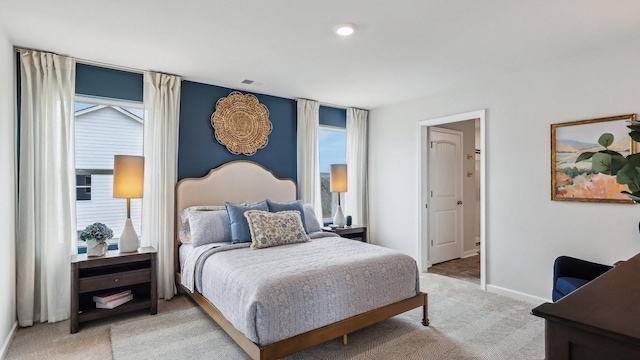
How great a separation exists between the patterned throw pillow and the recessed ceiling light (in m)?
1.84

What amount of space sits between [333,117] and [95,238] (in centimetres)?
350

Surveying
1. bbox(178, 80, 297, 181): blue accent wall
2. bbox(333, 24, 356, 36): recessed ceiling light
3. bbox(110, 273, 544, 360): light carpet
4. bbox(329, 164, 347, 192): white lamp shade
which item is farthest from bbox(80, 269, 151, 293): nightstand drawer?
bbox(333, 24, 356, 36): recessed ceiling light

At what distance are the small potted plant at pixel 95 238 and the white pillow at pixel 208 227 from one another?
75 centimetres

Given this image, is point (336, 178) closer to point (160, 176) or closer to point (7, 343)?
point (160, 176)

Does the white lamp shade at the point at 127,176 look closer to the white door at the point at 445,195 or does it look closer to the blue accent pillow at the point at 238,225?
the blue accent pillow at the point at 238,225

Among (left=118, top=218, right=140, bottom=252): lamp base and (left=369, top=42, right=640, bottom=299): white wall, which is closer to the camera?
(left=369, top=42, right=640, bottom=299): white wall

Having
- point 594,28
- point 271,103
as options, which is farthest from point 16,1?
point 594,28

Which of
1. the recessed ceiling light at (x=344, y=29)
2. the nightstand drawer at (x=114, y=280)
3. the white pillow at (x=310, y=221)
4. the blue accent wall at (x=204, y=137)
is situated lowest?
the nightstand drawer at (x=114, y=280)

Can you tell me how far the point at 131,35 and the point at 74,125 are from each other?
1161mm

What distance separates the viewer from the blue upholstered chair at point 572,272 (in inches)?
105

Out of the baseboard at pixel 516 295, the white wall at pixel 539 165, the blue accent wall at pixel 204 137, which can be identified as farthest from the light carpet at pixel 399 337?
the blue accent wall at pixel 204 137

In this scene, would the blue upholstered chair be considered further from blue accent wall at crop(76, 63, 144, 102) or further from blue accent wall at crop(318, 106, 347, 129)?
blue accent wall at crop(76, 63, 144, 102)

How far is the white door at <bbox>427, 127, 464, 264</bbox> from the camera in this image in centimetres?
498

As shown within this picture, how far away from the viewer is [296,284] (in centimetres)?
226
